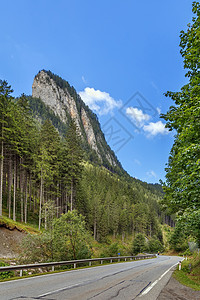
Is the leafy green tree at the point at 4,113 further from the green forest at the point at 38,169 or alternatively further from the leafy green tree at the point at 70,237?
the leafy green tree at the point at 70,237

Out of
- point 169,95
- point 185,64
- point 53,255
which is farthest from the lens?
point 53,255

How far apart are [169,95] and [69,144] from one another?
29466mm

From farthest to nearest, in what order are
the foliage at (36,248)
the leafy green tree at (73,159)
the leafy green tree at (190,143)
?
the leafy green tree at (73,159), the foliage at (36,248), the leafy green tree at (190,143)

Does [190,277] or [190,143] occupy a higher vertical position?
[190,143]

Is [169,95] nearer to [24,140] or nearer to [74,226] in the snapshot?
[74,226]

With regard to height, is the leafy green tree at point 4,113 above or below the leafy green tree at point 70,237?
above

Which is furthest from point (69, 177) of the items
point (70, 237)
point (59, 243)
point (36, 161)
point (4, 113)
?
point (59, 243)

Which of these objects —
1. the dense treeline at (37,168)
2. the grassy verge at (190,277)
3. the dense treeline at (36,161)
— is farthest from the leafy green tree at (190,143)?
the dense treeline at (36,161)

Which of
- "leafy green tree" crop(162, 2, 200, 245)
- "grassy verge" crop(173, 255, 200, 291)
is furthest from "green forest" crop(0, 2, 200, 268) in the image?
"grassy verge" crop(173, 255, 200, 291)

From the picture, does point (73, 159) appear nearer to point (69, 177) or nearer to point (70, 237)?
point (69, 177)

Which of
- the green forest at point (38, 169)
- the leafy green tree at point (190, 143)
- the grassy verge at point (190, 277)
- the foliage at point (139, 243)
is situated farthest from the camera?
the foliage at point (139, 243)

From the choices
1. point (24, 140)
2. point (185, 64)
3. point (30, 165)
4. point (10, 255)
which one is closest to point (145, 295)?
point (185, 64)

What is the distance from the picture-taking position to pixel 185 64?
433 inches

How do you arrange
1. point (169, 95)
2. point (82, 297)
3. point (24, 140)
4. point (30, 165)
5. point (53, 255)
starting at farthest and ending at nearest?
point (30, 165) → point (24, 140) → point (53, 255) → point (169, 95) → point (82, 297)
